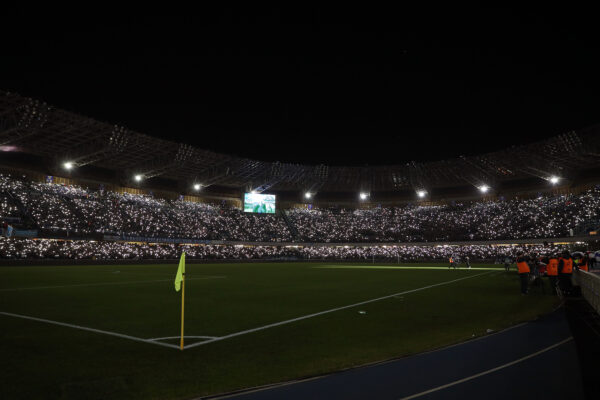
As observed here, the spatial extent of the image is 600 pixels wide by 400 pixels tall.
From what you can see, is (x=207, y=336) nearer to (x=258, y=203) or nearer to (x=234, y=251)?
(x=234, y=251)

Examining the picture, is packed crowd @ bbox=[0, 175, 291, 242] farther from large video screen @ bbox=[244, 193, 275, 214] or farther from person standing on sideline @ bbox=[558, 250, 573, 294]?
person standing on sideline @ bbox=[558, 250, 573, 294]

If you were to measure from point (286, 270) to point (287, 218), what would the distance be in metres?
49.3

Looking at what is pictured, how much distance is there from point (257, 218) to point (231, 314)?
71.8 meters

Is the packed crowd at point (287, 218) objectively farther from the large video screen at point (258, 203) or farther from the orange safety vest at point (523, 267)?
the orange safety vest at point (523, 267)

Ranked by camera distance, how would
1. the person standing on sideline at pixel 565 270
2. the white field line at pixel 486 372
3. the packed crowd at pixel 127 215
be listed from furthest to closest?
1. the packed crowd at pixel 127 215
2. the person standing on sideline at pixel 565 270
3. the white field line at pixel 486 372

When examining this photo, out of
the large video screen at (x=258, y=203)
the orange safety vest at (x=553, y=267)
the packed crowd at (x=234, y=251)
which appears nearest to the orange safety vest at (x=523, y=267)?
Result: the orange safety vest at (x=553, y=267)

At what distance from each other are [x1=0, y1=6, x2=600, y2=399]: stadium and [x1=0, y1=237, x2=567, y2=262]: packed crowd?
1.21ft

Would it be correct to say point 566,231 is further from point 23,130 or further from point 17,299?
point 23,130

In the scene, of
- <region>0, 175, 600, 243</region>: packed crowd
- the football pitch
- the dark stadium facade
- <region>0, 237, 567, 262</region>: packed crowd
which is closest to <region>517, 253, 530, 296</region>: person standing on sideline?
the football pitch

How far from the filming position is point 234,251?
63969mm

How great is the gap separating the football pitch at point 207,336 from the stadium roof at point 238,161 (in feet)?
126

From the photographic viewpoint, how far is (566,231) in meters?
56.3

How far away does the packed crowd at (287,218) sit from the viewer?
2019 inches

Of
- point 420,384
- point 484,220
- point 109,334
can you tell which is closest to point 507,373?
point 420,384
